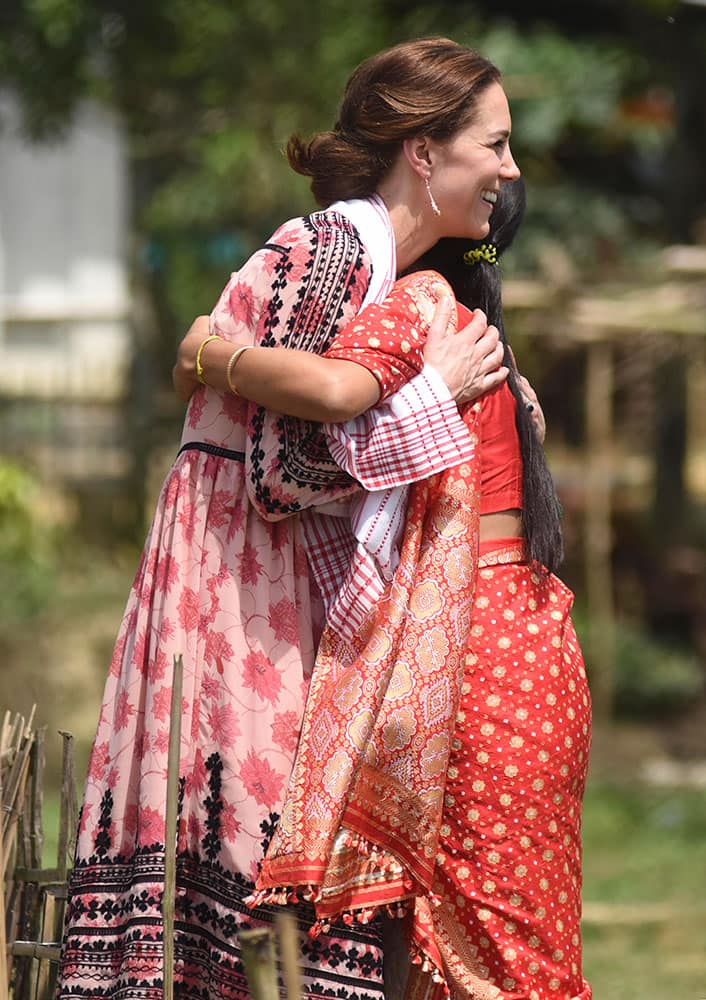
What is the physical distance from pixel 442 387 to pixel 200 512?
0.45 m

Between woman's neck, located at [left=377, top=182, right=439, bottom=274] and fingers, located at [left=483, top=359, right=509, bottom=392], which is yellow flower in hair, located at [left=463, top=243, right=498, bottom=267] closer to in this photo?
woman's neck, located at [left=377, top=182, right=439, bottom=274]

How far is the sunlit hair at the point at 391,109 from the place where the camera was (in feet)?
7.58

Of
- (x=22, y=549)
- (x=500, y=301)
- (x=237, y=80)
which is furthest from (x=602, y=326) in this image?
(x=500, y=301)

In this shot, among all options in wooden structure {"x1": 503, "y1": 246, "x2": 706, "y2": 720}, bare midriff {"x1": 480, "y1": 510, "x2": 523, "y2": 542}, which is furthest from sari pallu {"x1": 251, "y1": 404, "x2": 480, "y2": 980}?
wooden structure {"x1": 503, "y1": 246, "x2": 706, "y2": 720}

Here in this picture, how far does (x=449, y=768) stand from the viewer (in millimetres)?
2363

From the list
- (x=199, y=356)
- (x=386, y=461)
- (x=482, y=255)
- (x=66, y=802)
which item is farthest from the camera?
(x=66, y=802)

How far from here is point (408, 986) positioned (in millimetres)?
2350

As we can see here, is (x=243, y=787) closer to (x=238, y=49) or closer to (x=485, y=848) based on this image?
(x=485, y=848)

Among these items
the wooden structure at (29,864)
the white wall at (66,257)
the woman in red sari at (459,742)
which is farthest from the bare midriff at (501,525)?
the white wall at (66,257)

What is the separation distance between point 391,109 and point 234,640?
88 centimetres

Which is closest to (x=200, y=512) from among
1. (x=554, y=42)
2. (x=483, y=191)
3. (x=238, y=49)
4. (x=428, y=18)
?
(x=483, y=191)

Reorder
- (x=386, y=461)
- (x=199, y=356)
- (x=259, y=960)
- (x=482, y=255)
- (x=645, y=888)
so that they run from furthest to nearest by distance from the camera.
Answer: (x=645, y=888) < (x=482, y=255) < (x=199, y=356) < (x=386, y=461) < (x=259, y=960)

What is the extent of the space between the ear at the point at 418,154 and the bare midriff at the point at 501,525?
569 mm

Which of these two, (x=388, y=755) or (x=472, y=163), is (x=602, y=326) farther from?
(x=388, y=755)
